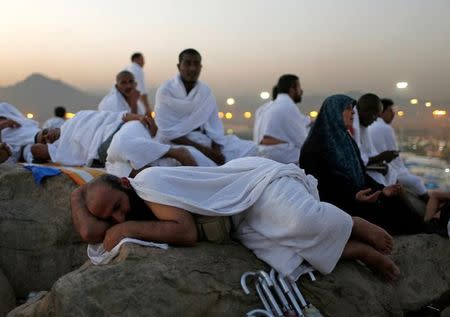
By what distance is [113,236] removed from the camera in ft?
9.98

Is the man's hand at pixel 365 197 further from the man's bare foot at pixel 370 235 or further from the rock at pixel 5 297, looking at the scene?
the rock at pixel 5 297

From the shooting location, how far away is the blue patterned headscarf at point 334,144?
475 centimetres

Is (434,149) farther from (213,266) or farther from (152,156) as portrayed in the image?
(213,266)

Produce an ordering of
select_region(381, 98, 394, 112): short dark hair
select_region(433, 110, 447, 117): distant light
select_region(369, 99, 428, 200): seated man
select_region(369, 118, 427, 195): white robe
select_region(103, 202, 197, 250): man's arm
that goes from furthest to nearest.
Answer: select_region(433, 110, 447, 117): distant light < select_region(381, 98, 394, 112): short dark hair < select_region(369, 118, 427, 195): white robe < select_region(369, 99, 428, 200): seated man < select_region(103, 202, 197, 250): man's arm

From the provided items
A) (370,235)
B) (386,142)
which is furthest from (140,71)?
(370,235)

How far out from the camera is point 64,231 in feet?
15.4

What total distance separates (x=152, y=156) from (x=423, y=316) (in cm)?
307

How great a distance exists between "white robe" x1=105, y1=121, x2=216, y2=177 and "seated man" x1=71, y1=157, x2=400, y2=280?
7.56 ft

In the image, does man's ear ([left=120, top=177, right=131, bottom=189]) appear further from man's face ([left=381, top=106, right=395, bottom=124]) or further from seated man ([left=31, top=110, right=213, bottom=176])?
man's face ([left=381, top=106, right=395, bottom=124])

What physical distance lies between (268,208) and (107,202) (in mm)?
958

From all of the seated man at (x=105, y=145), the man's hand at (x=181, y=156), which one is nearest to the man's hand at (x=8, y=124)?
the seated man at (x=105, y=145)

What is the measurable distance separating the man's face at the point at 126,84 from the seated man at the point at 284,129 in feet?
7.10

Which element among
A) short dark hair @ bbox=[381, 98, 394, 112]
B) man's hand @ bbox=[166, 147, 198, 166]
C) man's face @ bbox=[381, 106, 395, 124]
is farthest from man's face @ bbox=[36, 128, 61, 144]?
short dark hair @ bbox=[381, 98, 394, 112]

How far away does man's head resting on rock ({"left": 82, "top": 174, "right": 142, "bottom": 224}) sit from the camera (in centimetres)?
300
